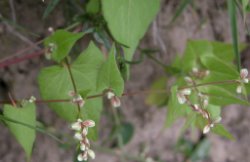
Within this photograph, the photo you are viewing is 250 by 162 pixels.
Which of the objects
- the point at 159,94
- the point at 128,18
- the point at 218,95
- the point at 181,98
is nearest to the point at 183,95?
the point at 181,98

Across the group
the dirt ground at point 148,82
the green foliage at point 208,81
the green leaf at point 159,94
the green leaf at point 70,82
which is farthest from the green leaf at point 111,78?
the green leaf at point 159,94

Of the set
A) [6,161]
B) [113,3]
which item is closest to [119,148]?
[6,161]

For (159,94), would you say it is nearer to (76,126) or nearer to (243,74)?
(243,74)

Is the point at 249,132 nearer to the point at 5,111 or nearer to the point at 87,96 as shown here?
the point at 87,96

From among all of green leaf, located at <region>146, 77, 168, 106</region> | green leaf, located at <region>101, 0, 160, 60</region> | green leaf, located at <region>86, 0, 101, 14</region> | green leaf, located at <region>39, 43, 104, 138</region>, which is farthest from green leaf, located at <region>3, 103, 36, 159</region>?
green leaf, located at <region>146, 77, 168, 106</region>

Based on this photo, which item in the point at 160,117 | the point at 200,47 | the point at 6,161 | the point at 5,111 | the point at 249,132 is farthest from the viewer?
the point at 249,132

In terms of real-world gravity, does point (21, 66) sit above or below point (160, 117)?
above
